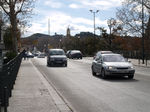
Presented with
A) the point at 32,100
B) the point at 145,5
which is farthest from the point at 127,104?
the point at 145,5

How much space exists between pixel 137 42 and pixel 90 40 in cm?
2904

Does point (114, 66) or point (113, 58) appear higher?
point (113, 58)

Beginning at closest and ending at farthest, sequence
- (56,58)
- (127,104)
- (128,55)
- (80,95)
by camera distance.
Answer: (127,104), (80,95), (56,58), (128,55)

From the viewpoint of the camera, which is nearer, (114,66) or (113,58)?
(114,66)

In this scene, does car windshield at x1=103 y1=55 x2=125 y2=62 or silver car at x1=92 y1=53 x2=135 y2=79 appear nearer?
silver car at x1=92 y1=53 x2=135 y2=79

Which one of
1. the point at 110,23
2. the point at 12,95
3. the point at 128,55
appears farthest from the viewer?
the point at 110,23

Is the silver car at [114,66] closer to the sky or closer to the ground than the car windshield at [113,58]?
closer to the ground

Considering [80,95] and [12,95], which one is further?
[80,95]

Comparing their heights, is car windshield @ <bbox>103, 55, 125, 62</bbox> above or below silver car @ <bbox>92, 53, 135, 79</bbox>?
above

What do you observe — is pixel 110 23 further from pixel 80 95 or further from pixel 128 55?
pixel 80 95

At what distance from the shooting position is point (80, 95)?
45.1 ft

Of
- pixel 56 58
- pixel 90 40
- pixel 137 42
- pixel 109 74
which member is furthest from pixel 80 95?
pixel 90 40

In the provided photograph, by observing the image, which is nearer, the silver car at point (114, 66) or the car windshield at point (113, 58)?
the silver car at point (114, 66)

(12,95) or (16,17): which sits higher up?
(16,17)
